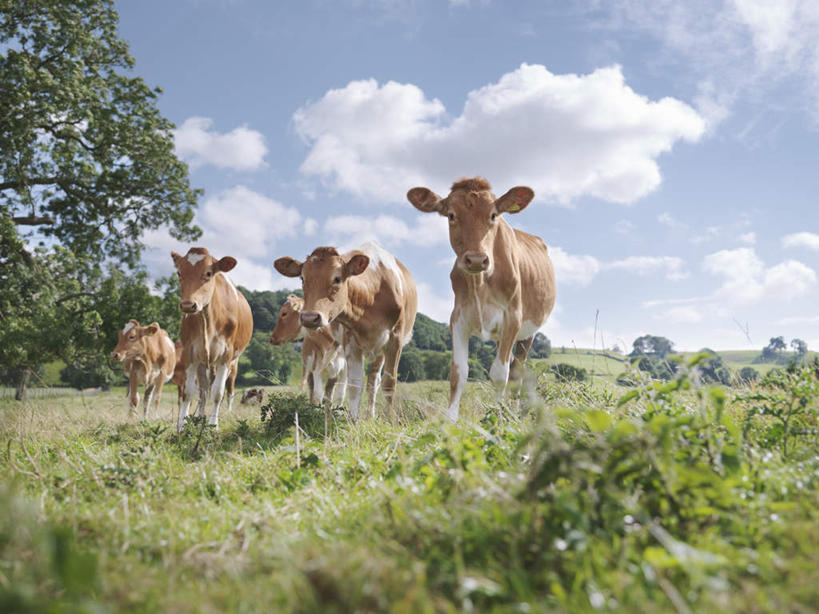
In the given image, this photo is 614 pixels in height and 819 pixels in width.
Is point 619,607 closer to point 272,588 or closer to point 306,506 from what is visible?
point 272,588

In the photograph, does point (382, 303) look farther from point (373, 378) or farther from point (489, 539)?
point (489, 539)

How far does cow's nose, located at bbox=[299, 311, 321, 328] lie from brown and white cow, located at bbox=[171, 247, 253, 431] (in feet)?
8.03

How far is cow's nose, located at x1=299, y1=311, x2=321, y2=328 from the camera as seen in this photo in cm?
631

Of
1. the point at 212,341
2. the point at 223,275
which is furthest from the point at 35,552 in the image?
the point at 223,275

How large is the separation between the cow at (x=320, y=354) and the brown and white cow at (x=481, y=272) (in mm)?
2296

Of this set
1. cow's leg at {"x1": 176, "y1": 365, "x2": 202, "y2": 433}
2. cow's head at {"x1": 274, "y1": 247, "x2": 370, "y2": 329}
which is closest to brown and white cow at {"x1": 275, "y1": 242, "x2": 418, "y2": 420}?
cow's head at {"x1": 274, "y1": 247, "x2": 370, "y2": 329}

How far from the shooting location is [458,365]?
18.6 feet

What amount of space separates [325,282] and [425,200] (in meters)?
1.63

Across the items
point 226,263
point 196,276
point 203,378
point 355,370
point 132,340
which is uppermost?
point 226,263

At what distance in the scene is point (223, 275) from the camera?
9.62 metres

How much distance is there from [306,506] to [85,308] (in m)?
20.4

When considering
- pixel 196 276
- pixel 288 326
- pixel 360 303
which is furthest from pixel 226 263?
pixel 288 326

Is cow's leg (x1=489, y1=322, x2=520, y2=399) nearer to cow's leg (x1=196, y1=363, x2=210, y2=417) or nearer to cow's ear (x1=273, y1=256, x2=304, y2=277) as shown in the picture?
cow's ear (x1=273, y1=256, x2=304, y2=277)

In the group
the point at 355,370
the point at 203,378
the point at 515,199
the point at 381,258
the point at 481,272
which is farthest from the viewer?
the point at 203,378
